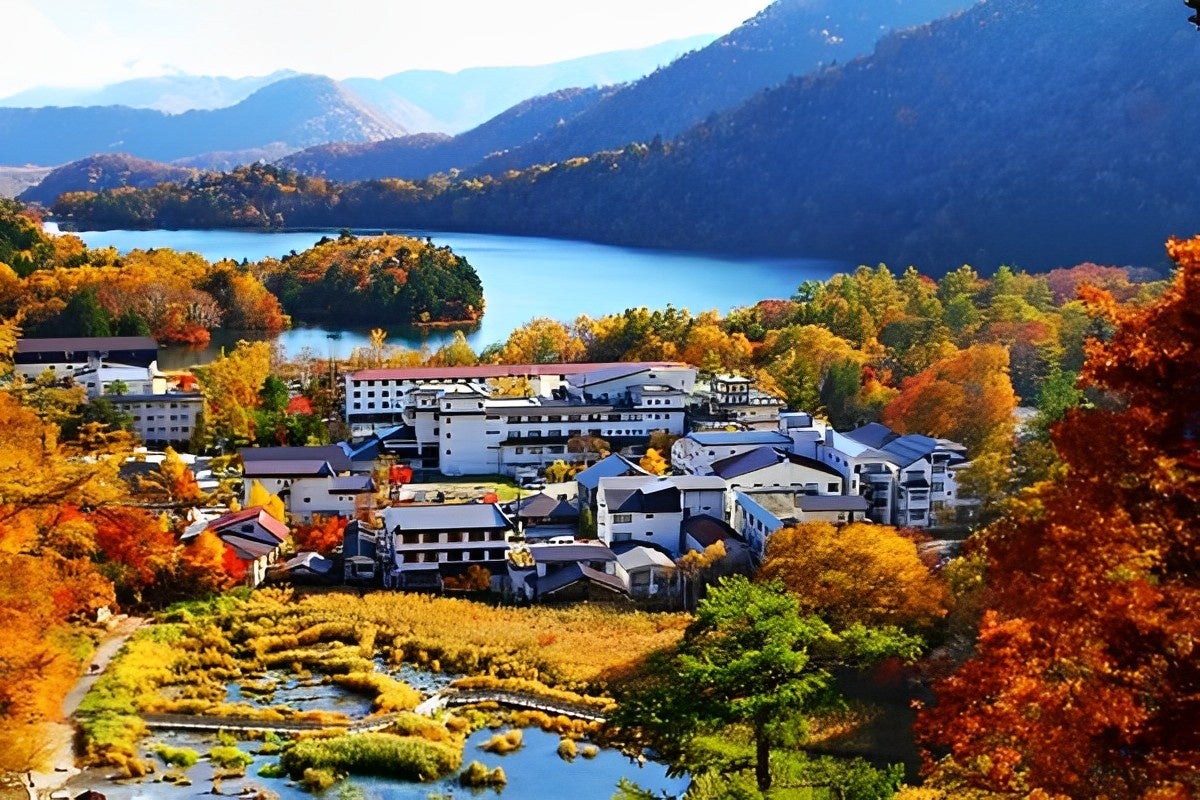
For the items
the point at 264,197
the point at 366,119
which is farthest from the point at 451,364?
the point at 366,119

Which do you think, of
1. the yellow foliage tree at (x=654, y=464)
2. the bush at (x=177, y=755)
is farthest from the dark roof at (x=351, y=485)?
the bush at (x=177, y=755)

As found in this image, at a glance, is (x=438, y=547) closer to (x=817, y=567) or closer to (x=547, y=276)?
(x=817, y=567)

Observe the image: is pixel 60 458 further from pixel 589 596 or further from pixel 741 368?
pixel 741 368

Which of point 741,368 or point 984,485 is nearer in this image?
point 984,485

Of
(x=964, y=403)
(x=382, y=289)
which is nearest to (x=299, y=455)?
(x=964, y=403)

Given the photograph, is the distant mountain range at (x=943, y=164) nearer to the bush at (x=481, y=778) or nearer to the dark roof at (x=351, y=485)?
the dark roof at (x=351, y=485)
